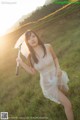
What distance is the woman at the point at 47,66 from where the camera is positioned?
419 centimetres

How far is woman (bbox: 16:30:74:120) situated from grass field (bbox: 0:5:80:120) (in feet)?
0.68

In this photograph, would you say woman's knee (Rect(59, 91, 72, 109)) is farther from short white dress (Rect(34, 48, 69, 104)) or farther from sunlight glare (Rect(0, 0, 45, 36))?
sunlight glare (Rect(0, 0, 45, 36))

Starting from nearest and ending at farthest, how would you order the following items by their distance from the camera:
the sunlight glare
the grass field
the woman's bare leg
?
the woman's bare leg
the grass field
the sunlight glare

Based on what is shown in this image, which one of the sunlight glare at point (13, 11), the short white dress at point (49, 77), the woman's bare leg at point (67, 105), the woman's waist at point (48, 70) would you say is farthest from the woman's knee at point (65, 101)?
the sunlight glare at point (13, 11)

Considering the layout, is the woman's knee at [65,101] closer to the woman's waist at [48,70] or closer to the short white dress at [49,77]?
the short white dress at [49,77]

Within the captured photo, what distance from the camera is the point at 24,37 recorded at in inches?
171

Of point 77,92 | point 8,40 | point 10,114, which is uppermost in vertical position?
point 8,40

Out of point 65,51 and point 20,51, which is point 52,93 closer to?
point 20,51

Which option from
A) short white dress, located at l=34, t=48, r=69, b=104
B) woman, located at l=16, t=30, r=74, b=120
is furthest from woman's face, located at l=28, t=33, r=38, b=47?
short white dress, located at l=34, t=48, r=69, b=104

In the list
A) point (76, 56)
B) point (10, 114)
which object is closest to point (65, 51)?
point (76, 56)

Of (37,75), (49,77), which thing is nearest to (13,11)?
(37,75)

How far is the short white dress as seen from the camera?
4.19 metres

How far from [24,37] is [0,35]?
100 centimetres

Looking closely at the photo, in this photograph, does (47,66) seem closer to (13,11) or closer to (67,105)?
(67,105)
